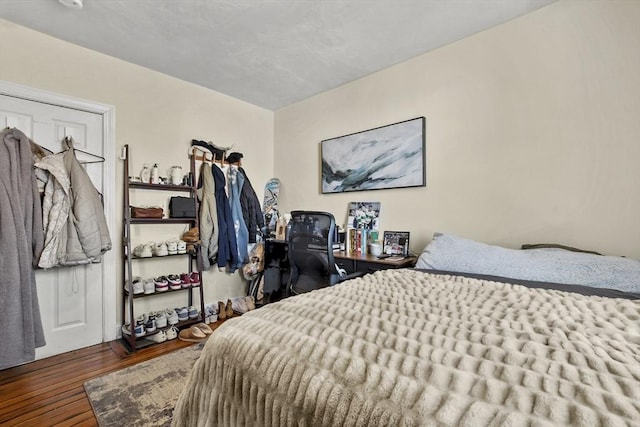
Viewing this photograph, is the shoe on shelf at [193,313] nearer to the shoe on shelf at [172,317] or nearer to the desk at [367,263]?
the shoe on shelf at [172,317]

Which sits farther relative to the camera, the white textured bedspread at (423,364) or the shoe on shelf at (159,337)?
the shoe on shelf at (159,337)

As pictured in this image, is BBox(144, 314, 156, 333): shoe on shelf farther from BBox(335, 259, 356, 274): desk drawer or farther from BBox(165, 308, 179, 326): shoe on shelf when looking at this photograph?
BBox(335, 259, 356, 274): desk drawer

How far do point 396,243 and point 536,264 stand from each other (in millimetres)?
1128

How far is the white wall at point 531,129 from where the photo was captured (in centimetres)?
171

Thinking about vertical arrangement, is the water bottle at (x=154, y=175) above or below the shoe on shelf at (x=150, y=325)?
above

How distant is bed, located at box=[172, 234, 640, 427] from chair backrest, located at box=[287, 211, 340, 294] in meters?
1.03

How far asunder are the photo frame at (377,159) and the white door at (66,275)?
2191mm

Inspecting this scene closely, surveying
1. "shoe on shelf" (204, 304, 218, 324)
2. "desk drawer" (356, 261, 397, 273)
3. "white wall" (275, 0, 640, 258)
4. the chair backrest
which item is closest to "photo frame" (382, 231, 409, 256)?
"white wall" (275, 0, 640, 258)

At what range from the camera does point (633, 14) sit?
1.68 metres

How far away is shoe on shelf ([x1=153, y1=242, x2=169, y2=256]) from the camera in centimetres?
266

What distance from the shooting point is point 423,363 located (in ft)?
2.02

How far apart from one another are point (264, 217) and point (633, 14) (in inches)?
136

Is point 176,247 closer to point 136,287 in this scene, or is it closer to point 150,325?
point 136,287

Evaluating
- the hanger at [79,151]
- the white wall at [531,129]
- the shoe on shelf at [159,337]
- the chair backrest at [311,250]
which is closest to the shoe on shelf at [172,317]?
the shoe on shelf at [159,337]
